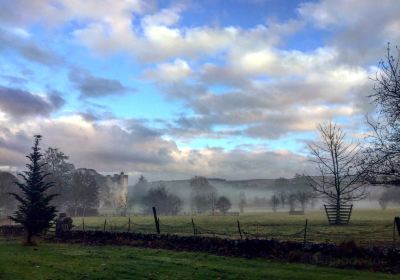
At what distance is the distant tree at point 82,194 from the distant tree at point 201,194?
98.0 feet

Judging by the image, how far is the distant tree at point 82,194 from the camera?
101 metres

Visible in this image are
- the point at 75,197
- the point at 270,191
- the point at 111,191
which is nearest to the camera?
the point at 75,197

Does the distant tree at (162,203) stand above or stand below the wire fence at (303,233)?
above

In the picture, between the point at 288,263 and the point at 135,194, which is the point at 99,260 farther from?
the point at 135,194

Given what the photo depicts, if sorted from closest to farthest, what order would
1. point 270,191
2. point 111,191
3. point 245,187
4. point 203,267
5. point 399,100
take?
point 203,267, point 399,100, point 111,191, point 270,191, point 245,187

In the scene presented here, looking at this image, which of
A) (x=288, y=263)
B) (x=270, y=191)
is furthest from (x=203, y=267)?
(x=270, y=191)

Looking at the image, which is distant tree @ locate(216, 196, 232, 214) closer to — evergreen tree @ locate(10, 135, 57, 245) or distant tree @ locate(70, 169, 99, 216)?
distant tree @ locate(70, 169, 99, 216)

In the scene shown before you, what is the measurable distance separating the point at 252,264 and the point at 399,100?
14330mm

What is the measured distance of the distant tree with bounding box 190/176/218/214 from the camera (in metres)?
120

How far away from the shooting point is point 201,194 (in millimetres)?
135250

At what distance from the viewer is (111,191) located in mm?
146750

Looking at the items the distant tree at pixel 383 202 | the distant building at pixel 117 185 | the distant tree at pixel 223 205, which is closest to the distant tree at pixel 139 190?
the distant building at pixel 117 185

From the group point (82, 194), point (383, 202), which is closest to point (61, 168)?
point (82, 194)

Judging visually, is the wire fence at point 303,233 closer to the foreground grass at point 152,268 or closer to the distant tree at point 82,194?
the foreground grass at point 152,268
